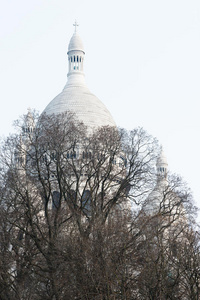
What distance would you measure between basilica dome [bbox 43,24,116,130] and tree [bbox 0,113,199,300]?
55.6 meters

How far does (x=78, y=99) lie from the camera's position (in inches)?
4003

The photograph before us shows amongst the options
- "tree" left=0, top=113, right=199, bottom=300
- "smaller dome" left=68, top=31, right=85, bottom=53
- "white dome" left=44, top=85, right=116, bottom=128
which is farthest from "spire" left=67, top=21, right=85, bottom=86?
"tree" left=0, top=113, right=199, bottom=300

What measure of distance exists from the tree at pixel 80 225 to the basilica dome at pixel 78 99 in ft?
182

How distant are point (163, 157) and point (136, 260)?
221 feet

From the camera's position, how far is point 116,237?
31219 mm

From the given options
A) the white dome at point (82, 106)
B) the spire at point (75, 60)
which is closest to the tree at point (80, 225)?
the white dome at point (82, 106)

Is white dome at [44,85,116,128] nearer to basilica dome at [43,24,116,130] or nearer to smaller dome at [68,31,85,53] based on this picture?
basilica dome at [43,24,116,130]

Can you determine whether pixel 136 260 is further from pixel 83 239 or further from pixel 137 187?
pixel 137 187

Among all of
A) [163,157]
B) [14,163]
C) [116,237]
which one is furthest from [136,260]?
[163,157]

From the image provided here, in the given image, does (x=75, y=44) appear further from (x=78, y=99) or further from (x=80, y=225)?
(x=80, y=225)

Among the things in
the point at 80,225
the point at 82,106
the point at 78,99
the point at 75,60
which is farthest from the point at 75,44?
the point at 80,225

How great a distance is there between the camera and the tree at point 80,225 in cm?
2930

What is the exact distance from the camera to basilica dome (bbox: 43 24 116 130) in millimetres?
98500

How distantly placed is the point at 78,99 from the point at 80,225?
226 ft
